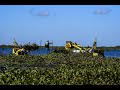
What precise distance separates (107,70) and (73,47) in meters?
12.9

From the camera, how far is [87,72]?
269 inches

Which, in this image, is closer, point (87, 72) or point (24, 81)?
point (24, 81)
